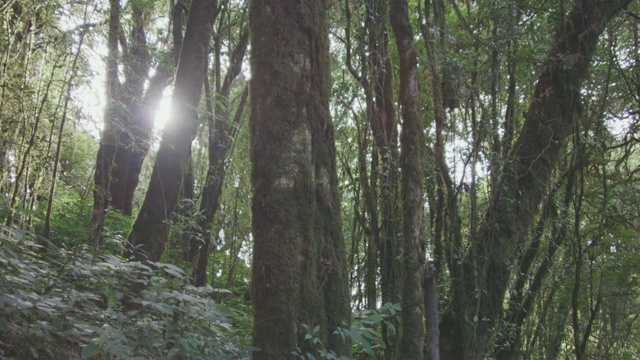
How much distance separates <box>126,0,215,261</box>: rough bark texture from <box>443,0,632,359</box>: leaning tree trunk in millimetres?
3169

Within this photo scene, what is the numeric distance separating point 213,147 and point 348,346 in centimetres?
580

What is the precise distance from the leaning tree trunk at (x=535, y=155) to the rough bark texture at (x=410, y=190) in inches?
52.4

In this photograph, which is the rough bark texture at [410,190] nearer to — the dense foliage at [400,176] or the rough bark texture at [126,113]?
the dense foliage at [400,176]

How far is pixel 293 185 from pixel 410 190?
1499mm

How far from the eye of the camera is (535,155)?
18.9 feet

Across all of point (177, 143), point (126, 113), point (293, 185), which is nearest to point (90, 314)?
point (293, 185)

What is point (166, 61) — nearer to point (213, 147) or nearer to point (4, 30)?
point (213, 147)

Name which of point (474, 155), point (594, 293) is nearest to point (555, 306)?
point (594, 293)

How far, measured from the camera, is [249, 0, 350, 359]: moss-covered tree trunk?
9.66 feet

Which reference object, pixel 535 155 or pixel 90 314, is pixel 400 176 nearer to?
pixel 535 155

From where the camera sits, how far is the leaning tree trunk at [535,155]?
5422 mm

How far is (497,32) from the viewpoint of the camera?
598 cm

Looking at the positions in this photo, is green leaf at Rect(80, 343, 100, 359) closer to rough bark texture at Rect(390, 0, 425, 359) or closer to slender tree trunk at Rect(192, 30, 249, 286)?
rough bark texture at Rect(390, 0, 425, 359)

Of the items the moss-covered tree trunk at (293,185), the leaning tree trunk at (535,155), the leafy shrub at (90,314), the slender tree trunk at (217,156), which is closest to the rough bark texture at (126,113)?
the slender tree trunk at (217,156)
